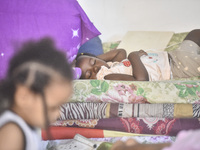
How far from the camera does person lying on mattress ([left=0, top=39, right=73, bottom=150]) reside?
2.11 ft

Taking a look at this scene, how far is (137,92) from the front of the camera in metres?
1.27

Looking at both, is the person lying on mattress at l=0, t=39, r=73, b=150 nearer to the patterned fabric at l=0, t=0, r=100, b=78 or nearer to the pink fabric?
the pink fabric

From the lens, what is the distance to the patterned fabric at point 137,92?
4.11ft

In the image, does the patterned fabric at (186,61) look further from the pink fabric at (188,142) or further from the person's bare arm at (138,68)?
the pink fabric at (188,142)

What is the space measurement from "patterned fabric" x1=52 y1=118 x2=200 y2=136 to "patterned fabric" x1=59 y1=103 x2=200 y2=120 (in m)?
0.02

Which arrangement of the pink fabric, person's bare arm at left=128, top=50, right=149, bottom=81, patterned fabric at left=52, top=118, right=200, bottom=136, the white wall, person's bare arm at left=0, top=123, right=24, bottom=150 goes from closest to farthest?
the pink fabric, person's bare arm at left=0, top=123, right=24, bottom=150, patterned fabric at left=52, top=118, right=200, bottom=136, person's bare arm at left=128, top=50, right=149, bottom=81, the white wall

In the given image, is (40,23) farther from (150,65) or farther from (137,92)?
(150,65)

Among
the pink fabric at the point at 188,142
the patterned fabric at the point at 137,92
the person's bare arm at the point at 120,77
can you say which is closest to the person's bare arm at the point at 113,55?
the person's bare arm at the point at 120,77

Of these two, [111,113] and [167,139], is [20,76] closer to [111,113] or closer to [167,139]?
[111,113]

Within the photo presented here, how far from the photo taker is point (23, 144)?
74cm

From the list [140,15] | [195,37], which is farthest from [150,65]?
[140,15]

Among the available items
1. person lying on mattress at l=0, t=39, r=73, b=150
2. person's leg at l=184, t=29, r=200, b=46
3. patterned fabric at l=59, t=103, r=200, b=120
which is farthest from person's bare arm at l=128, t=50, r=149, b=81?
person lying on mattress at l=0, t=39, r=73, b=150

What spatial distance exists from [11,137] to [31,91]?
167 mm

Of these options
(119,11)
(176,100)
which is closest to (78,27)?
(176,100)
